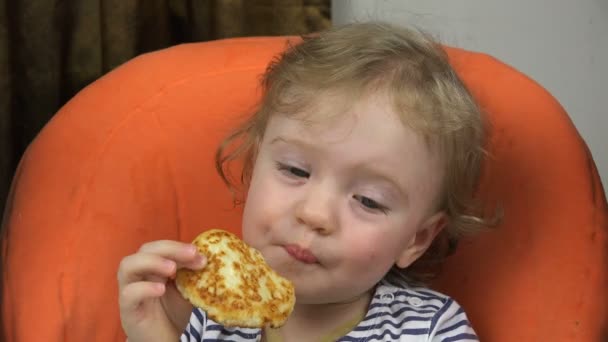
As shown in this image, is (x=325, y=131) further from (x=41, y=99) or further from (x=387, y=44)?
(x=41, y=99)

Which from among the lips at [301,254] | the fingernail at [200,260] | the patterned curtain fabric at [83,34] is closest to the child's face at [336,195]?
the lips at [301,254]

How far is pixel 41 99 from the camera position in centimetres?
155

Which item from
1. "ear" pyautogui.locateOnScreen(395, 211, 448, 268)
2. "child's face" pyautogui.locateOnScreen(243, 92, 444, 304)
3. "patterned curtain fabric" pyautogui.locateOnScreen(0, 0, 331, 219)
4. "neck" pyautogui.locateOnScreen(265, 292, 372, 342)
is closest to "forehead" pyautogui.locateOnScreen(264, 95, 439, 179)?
"child's face" pyautogui.locateOnScreen(243, 92, 444, 304)

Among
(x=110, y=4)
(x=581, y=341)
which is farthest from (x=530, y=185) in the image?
(x=110, y=4)

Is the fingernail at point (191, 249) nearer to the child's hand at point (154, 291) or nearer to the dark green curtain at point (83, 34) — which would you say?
the child's hand at point (154, 291)

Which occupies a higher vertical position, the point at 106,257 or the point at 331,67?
the point at 331,67

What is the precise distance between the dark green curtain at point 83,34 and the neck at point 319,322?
2.21 feet

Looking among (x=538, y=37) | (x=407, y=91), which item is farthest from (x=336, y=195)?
(x=538, y=37)

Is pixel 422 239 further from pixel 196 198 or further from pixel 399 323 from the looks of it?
pixel 196 198

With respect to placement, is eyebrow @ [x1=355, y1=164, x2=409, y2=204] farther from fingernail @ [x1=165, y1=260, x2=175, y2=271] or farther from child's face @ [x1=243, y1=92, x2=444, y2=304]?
fingernail @ [x1=165, y1=260, x2=175, y2=271]

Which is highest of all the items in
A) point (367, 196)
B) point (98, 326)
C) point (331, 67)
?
point (331, 67)

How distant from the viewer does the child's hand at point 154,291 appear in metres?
0.88

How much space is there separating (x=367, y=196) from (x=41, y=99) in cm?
78

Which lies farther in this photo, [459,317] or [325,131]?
[459,317]
